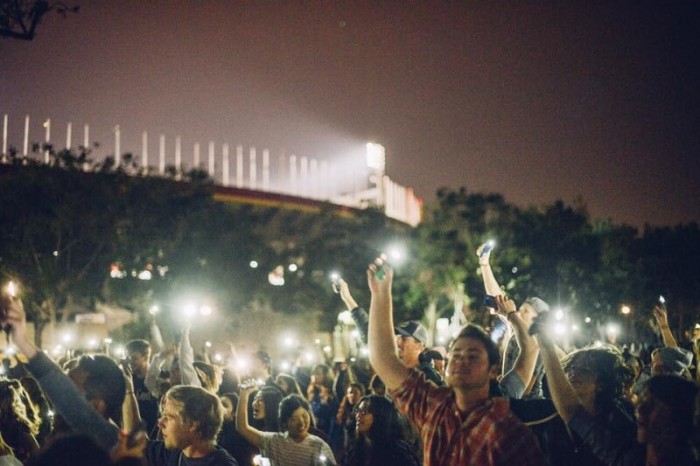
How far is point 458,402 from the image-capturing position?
3.95 meters

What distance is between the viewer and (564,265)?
44.0 m

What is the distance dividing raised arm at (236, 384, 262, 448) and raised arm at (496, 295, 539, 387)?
8.67ft

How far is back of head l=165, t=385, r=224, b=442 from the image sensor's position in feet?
15.7

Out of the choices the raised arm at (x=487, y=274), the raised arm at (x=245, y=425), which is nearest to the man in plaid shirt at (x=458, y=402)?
the raised arm at (x=487, y=274)

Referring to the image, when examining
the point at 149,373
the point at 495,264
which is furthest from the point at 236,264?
the point at 149,373

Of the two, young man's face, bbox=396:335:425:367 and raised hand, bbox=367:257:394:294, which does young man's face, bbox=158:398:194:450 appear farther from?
young man's face, bbox=396:335:425:367

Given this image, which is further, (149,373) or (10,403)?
(149,373)

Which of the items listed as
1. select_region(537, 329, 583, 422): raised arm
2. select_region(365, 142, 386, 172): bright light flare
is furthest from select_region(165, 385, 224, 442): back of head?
select_region(365, 142, 386, 172): bright light flare

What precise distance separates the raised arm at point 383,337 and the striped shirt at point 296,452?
2.59m

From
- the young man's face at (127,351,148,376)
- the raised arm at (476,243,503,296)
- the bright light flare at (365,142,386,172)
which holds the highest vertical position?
the bright light flare at (365,142,386,172)

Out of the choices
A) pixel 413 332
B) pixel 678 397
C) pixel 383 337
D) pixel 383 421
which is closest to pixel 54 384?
pixel 383 337

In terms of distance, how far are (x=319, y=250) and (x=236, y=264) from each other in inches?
486

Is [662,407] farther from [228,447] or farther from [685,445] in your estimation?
[228,447]

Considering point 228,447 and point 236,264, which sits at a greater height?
point 236,264
